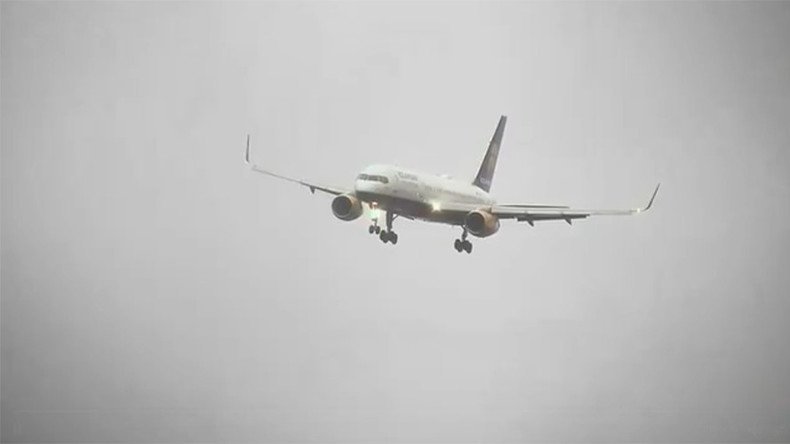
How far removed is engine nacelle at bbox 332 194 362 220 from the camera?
157ft

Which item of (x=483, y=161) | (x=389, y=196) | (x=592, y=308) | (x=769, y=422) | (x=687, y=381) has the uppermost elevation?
(x=592, y=308)

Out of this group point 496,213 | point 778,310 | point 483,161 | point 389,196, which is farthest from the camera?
point 778,310

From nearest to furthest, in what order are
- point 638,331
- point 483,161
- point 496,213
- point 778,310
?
point 496,213, point 483,161, point 778,310, point 638,331

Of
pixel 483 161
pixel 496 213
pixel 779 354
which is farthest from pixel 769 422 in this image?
pixel 496 213

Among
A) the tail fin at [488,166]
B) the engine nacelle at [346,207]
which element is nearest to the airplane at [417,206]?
the engine nacelle at [346,207]

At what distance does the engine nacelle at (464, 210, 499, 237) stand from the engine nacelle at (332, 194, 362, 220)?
19.2 ft

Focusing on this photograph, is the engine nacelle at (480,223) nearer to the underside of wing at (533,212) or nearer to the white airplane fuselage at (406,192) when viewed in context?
the underside of wing at (533,212)

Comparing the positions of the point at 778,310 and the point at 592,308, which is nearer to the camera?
the point at 778,310

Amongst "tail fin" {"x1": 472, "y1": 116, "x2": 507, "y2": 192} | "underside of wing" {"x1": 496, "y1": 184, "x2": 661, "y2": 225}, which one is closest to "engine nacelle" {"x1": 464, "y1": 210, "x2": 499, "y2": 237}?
"underside of wing" {"x1": 496, "y1": 184, "x2": 661, "y2": 225}

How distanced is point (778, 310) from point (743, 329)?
10.8 metres

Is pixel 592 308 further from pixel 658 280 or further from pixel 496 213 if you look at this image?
pixel 496 213

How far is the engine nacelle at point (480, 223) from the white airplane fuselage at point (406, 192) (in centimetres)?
197

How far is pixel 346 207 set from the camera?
47.8m

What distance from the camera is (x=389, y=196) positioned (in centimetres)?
4653
